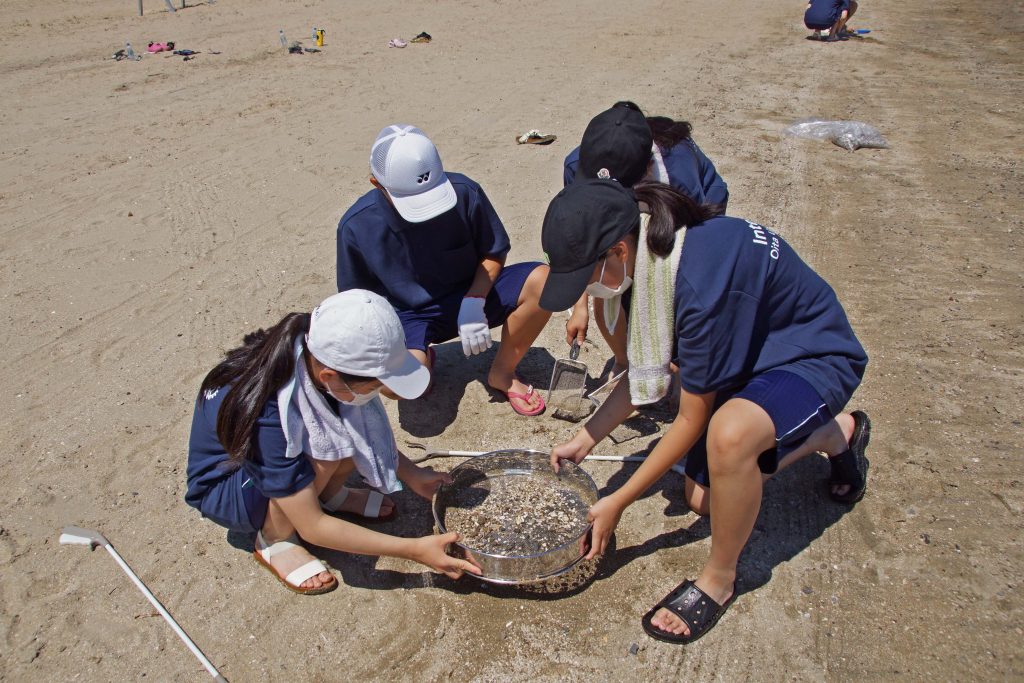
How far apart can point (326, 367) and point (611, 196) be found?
2.81 feet

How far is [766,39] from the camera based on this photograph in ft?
29.0

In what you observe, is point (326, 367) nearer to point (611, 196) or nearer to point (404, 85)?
point (611, 196)

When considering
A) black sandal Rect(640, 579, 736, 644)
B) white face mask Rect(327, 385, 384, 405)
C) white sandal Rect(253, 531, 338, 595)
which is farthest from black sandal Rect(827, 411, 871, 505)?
white sandal Rect(253, 531, 338, 595)

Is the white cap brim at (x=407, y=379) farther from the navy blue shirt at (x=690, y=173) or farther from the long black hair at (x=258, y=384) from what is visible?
the navy blue shirt at (x=690, y=173)

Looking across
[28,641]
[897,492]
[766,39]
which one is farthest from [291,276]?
Answer: [766,39]

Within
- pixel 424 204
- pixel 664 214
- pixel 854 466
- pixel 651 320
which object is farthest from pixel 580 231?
pixel 854 466

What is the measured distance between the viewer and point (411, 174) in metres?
2.65

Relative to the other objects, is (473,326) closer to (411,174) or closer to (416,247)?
(416,247)

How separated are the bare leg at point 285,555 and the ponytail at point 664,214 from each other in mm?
1406

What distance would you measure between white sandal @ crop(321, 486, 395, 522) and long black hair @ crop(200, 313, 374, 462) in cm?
67

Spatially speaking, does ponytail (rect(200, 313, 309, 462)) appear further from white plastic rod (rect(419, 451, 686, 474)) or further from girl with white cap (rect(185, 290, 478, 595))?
white plastic rod (rect(419, 451, 686, 474))

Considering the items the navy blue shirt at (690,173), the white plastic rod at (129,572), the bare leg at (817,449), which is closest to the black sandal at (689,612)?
the bare leg at (817,449)

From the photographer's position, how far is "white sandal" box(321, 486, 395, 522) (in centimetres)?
258

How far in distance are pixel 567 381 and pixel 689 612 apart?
3.95 feet
